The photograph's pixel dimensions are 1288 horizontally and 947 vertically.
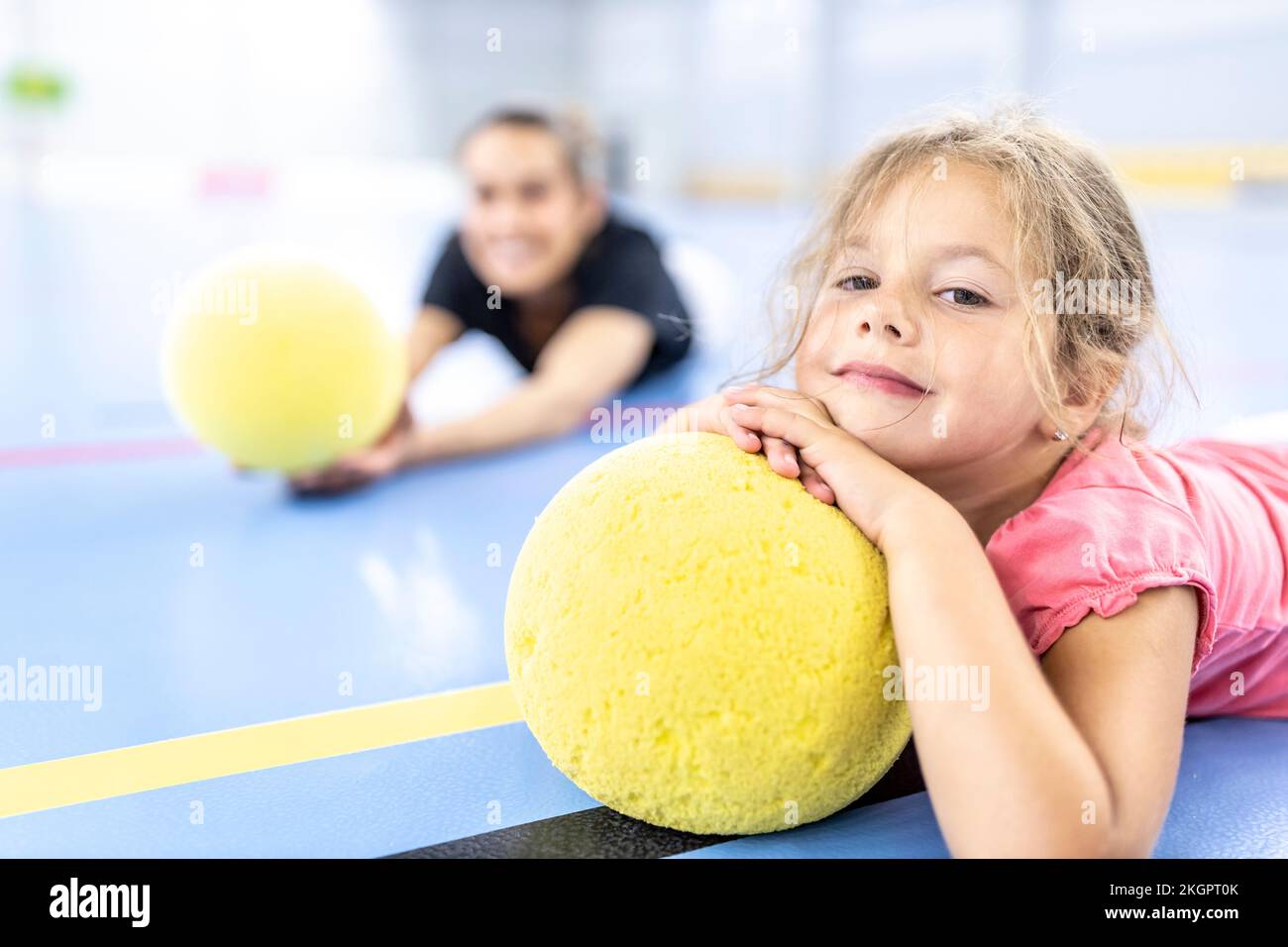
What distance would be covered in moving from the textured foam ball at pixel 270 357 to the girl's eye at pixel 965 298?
188cm

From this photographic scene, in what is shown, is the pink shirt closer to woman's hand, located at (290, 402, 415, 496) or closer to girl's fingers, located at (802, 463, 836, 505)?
girl's fingers, located at (802, 463, 836, 505)

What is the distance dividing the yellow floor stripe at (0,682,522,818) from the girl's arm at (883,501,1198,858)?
84 centimetres

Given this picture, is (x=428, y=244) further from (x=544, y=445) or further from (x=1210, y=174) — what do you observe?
(x=1210, y=174)

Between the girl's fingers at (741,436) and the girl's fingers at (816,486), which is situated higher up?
the girl's fingers at (741,436)

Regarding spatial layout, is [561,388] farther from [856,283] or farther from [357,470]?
[856,283]

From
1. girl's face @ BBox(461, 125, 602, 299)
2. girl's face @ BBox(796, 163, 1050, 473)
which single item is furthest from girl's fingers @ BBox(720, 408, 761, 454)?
girl's face @ BBox(461, 125, 602, 299)

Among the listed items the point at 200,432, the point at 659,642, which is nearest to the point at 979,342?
the point at 659,642

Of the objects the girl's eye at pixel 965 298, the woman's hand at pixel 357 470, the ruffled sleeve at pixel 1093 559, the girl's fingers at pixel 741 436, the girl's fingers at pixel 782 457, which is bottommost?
the woman's hand at pixel 357 470

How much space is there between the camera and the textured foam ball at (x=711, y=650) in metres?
1.36

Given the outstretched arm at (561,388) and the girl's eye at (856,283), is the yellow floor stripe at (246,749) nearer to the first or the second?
the girl's eye at (856,283)

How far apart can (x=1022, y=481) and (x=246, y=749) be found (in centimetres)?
130

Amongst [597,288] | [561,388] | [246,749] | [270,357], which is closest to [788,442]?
[246,749]

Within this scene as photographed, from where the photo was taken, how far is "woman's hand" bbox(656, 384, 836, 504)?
1508 mm

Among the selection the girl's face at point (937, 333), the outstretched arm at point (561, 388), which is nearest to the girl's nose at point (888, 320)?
the girl's face at point (937, 333)
